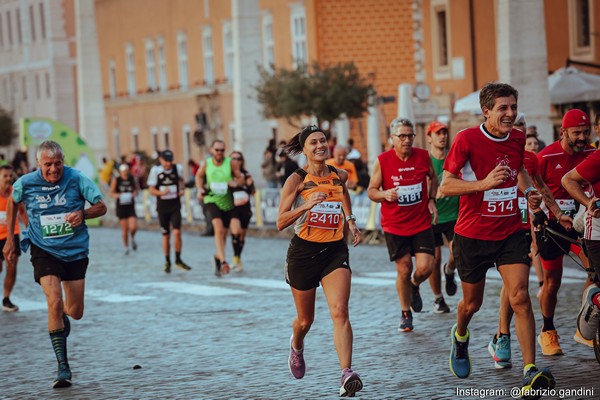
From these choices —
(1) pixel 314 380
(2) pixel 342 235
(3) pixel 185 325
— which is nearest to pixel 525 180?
(2) pixel 342 235

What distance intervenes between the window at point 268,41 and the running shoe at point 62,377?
41694 millimetres

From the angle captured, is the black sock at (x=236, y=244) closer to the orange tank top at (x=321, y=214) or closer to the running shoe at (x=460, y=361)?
the orange tank top at (x=321, y=214)

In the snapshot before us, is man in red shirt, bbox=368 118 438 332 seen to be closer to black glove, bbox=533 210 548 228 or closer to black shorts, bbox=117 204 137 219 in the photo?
black glove, bbox=533 210 548 228

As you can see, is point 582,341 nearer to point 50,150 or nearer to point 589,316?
point 589,316

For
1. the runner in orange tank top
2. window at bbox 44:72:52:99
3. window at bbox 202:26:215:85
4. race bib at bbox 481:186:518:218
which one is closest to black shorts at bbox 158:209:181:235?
the runner in orange tank top

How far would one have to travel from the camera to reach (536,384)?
30.2 feet

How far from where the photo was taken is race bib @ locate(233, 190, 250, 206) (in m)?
22.0

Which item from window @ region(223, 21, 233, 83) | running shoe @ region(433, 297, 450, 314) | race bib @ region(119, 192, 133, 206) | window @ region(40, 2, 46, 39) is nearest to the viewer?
running shoe @ region(433, 297, 450, 314)

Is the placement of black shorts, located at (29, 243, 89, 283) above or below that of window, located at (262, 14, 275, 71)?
below

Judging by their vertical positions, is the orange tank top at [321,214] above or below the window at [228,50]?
below

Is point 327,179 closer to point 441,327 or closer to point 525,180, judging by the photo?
point 525,180

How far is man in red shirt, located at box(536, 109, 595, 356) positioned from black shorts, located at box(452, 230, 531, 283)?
4.31ft

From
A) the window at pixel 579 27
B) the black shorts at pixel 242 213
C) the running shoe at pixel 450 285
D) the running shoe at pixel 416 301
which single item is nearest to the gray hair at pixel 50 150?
the running shoe at pixel 416 301

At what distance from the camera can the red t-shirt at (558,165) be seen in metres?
11.8
